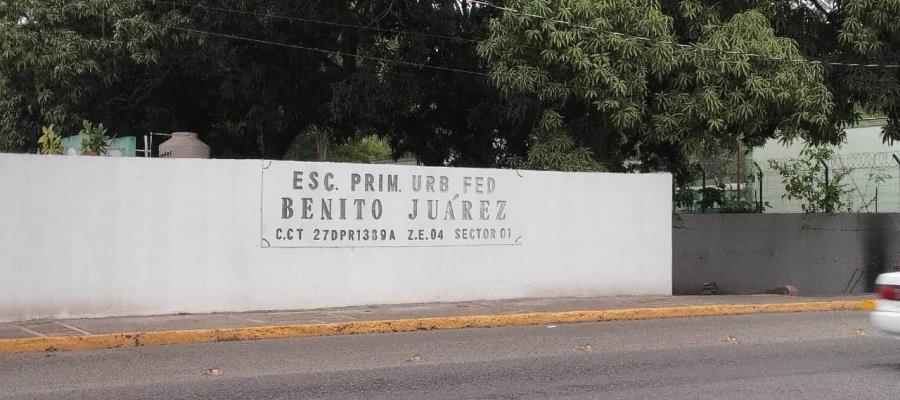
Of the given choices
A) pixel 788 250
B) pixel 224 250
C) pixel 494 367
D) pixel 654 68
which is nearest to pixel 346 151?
pixel 788 250

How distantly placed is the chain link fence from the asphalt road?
9.73m

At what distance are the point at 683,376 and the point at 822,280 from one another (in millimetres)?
12960

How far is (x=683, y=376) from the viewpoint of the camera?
770 centimetres

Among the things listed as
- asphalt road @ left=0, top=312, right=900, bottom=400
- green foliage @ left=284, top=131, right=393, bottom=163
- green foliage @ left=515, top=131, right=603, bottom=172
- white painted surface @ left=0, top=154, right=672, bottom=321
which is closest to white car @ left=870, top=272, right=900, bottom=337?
asphalt road @ left=0, top=312, right=900, bottom=400

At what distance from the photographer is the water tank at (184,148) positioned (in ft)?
52.9

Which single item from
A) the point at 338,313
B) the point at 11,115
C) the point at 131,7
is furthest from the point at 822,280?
the point at 11,115

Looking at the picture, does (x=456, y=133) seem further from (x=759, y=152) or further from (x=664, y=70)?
(x=759, y=152)

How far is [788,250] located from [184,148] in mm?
13234

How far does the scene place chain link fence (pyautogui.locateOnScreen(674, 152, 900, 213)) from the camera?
19828 mm

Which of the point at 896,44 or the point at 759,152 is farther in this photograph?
the point at 759,152

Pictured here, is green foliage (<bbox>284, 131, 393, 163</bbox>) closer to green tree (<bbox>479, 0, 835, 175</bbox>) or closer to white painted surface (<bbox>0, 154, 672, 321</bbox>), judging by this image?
green tree (<bbox>479, 0, 835, 175</bbox>)

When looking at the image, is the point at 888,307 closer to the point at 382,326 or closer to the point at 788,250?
the point at 382,326

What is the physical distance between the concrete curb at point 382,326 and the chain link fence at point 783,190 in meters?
6.44

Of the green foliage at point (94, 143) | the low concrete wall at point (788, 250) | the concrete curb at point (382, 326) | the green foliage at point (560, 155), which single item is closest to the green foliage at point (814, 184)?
the low concrete wall at point (788, 250)
